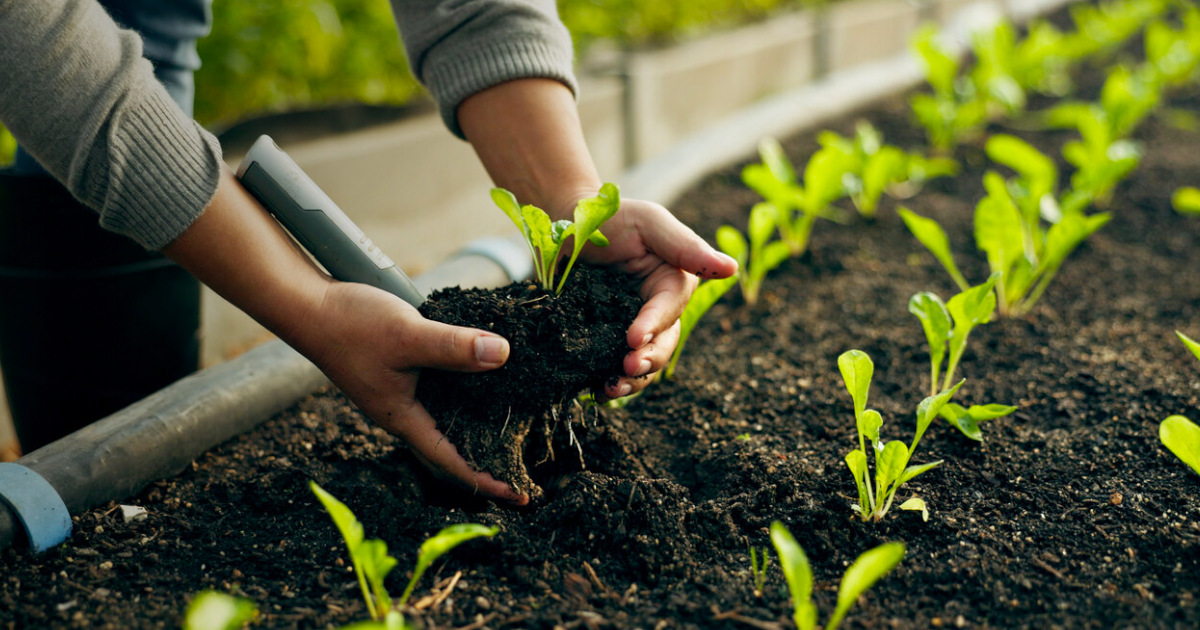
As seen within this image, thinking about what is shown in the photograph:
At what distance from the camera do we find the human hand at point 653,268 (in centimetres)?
128

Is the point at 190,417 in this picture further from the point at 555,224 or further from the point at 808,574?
the point at 808,574

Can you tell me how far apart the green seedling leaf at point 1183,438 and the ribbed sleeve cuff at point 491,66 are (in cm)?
104

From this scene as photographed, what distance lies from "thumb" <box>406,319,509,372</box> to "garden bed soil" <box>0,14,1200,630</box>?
8.7 inches

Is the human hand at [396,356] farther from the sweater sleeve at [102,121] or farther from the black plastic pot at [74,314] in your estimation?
the black plastic pot at [74,314]

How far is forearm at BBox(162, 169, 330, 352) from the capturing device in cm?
118

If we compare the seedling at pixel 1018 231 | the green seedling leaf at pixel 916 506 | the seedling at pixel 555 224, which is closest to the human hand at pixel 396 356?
the seedling at pixel 555 224

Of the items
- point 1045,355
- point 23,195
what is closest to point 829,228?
point 1045,355

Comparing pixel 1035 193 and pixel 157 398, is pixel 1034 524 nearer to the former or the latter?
pixel 1035 193

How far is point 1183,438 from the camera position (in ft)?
4.13

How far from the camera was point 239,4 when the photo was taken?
2.50 m

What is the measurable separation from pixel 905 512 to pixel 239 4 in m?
2.17

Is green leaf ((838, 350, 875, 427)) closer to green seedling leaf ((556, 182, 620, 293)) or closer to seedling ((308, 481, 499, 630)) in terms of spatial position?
green seedling leaf ((556, 182, 620, 293))

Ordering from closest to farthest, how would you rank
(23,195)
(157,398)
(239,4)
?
(157,398), (23,195), (239,4)

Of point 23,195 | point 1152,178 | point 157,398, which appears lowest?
point 1152,178
